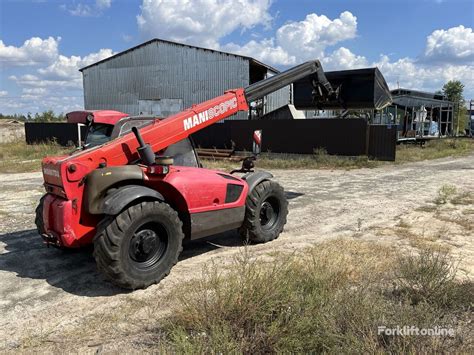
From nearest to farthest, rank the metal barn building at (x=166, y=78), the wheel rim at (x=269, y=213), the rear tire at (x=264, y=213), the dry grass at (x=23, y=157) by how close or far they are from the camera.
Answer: the rear tire at (x=264, y=213) < the wheel rim at (x=269, y=213) < the dry grass at (x=23, y=157) < the metal barn building at (x=166, y=78)

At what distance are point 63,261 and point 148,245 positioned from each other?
1.73 m

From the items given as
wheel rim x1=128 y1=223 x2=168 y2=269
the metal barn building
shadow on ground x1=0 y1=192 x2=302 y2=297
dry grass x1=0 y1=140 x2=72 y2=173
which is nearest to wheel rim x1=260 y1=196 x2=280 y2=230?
shadow on ground x1=0 y1=192 x2=302 y2=297

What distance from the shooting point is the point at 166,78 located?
2988 cm

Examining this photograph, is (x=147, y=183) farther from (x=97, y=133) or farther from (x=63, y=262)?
(x=97, y=133)

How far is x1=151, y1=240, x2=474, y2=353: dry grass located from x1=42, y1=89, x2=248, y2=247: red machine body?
1261 mm

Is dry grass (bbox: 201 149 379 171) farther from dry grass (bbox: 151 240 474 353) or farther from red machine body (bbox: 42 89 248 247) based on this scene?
dry grass (bbox: 151 240 474 353)

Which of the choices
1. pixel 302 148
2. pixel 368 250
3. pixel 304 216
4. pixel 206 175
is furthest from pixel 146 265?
pixel 302 148

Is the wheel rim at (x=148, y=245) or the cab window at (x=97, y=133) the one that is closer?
the wheel rim at (x=148, y=245)

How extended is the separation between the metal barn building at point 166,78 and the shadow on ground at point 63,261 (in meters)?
22.0

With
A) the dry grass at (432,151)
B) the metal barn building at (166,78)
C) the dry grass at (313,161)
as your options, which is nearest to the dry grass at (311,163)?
the dry grass at (313,161)

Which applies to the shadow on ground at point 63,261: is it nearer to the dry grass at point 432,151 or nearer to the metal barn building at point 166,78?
the dry grass at point 432,151

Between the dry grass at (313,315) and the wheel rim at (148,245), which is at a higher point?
the wheel rim at (148,245)

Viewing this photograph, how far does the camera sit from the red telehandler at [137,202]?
4422 millimetres

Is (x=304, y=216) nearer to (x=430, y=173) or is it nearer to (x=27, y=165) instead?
(x=430, y=173)
